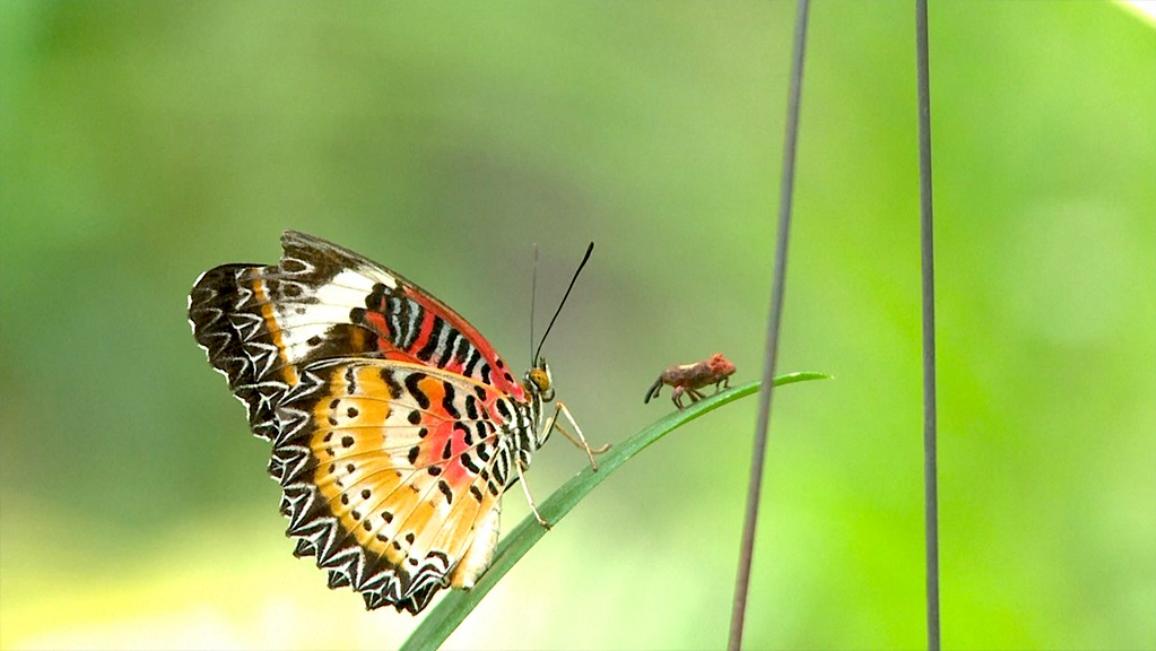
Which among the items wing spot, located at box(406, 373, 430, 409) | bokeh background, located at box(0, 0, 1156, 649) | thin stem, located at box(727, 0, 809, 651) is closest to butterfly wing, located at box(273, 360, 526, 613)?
wing spot, located at box(406, 373, 430, 409)

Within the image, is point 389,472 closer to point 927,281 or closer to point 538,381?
point 538,381

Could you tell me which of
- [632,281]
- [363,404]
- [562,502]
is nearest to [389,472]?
[363,404]

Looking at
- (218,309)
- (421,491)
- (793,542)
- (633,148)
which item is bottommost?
(793,542)

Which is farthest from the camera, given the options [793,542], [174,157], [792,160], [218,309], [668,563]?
[174,157]

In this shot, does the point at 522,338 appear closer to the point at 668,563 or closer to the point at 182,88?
the point at 668,563

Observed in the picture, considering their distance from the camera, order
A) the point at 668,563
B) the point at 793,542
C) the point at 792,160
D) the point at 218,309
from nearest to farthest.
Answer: the point at 792,160 < the point at 218,309 < the point at 793,542 < the point at 668,563

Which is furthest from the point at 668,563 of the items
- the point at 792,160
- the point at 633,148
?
the point at 792,160

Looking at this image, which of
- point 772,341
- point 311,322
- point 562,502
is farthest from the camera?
point 311,322

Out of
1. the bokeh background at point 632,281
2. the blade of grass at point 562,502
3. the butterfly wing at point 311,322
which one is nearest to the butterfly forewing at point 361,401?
the butterfly wing at point 311,322
